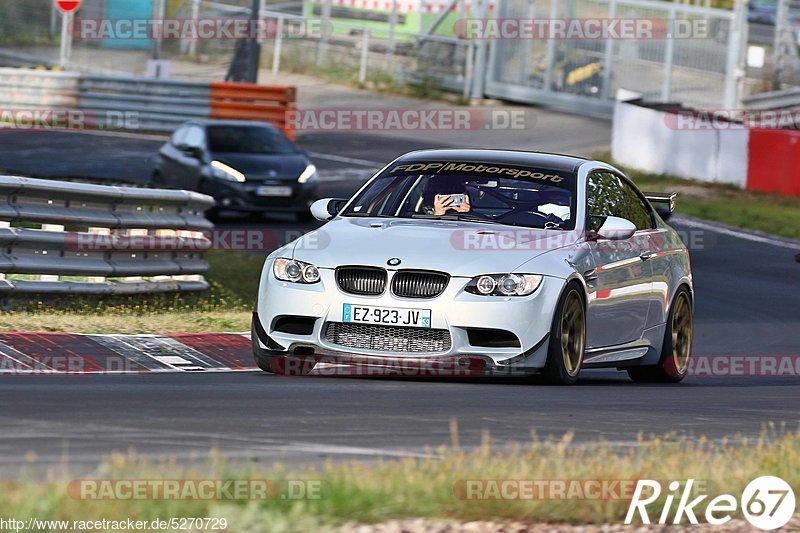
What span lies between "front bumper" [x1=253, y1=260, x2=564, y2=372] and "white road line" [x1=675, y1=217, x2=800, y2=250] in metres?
12.5

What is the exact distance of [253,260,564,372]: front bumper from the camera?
29.6 ft

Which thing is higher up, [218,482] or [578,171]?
[578,171]

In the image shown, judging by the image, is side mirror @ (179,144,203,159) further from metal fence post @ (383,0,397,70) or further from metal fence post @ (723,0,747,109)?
metal fence post @ (383,0,397,70)

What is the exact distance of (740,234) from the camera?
2200cm

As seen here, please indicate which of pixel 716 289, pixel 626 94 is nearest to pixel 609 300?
pixel 716 289

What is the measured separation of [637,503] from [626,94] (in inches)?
1024

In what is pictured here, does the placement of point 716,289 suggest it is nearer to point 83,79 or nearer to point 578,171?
point 578,171

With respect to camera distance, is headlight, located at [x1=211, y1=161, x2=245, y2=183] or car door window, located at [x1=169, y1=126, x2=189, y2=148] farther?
car door window, located at [x1=169, y1=126, x2=189, y2=148]

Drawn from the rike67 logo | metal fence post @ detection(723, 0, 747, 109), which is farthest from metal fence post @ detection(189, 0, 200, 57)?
the rike67 logo

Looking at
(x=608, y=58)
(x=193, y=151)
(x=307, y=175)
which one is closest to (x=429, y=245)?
(x=307, y=175)

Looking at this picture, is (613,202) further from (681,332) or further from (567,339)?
(567,339)

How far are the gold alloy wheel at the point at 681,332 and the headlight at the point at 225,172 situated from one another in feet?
37.2

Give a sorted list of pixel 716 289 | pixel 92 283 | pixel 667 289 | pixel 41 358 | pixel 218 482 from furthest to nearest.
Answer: pixel 716 289 → pixel 92 283 → pixel 667 289 → pixel 41 358 → pixel 218 482

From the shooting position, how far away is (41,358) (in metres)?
9.95
